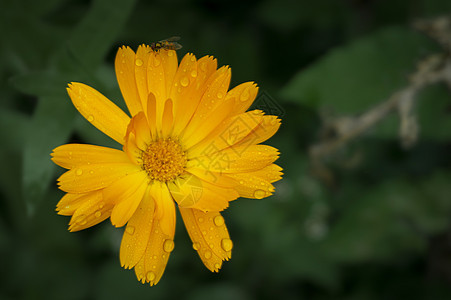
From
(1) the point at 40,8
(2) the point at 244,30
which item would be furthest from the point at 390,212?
(1) the point at 40,8

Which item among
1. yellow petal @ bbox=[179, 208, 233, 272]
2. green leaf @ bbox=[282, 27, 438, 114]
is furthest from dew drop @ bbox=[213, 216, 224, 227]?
green leaf @ bbox=[282, 27, 438, 114]

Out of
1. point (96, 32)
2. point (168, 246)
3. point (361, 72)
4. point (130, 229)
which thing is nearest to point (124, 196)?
point (130, 229)

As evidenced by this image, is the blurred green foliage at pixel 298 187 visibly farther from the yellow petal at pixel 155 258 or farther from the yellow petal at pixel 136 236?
the yellow petal at pixel 155 258

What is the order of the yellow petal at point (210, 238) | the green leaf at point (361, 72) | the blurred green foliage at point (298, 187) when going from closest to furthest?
1. the yellow petal at point (210, 238)
2. the green leaf at point (361, 72)
3. the blurred green foliage at point (298, 187)

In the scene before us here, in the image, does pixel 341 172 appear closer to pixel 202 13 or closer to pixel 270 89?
pixel 270 89

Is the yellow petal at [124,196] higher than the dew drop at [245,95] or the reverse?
the reverse

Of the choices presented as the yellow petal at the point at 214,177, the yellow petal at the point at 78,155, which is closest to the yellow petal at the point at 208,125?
the yellow petal at the point at 214,177

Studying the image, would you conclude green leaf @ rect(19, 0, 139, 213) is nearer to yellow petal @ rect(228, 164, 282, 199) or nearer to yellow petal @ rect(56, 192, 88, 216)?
→ yellow petal @ rect(56, 192, 88, 216)
